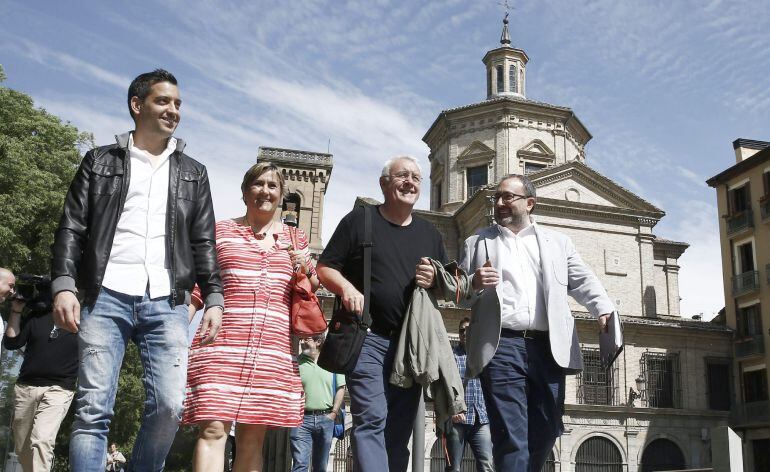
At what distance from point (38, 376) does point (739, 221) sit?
37193 mm

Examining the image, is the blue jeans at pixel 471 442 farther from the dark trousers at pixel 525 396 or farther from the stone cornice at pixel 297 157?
the stone cornice at pixel 297 157

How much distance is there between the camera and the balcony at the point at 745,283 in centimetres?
3522

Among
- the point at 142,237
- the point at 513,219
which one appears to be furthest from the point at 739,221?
the point at 142,237

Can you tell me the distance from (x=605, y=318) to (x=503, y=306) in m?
0.77

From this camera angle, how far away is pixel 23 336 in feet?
23.1

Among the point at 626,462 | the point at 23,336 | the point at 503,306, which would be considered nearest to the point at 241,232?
the point at 503,306

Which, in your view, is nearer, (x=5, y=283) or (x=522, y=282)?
(x=522, y=282)

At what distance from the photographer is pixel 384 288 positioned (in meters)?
4.91

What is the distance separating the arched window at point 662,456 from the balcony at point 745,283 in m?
9.44

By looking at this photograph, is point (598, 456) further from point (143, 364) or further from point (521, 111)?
point (143, 364)

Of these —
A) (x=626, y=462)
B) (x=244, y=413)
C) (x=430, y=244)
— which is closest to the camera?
(x=244, y=413)

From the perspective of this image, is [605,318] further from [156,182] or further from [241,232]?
[156,182]

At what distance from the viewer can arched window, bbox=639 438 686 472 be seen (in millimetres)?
30469

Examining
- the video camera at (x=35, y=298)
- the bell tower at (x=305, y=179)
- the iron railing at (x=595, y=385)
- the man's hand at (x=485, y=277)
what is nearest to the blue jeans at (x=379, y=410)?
the man's hand at (x=485, y=277)
